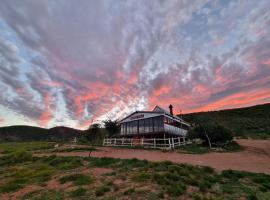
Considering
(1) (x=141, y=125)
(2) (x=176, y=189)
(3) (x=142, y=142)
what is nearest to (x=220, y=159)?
(2) (x=176, y=189)

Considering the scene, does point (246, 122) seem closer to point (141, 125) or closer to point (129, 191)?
point (141, 125)

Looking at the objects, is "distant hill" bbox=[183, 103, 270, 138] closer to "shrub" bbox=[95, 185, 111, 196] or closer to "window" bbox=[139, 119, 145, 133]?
"window" bbox=[139, 119, 145, 133]

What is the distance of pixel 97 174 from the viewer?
10.1 m

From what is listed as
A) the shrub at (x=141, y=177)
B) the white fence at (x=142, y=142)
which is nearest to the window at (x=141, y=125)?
the white fence at (x=142, y=142)

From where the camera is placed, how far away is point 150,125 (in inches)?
1150

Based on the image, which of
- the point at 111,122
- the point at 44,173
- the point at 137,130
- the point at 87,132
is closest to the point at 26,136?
the point at 87,132

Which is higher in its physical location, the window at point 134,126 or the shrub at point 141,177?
the window at point 134,126

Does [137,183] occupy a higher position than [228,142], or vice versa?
[228,142]

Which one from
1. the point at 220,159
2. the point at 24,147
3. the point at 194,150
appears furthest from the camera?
the point at 24,147

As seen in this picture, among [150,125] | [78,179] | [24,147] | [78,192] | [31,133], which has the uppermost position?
[31,133]

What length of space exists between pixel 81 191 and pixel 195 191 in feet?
Answer: 15.5

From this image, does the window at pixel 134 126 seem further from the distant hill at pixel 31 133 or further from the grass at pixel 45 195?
the distant hill at pixel 31 133

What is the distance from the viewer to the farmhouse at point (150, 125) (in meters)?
28.0

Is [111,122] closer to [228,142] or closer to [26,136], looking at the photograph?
[228,142]
